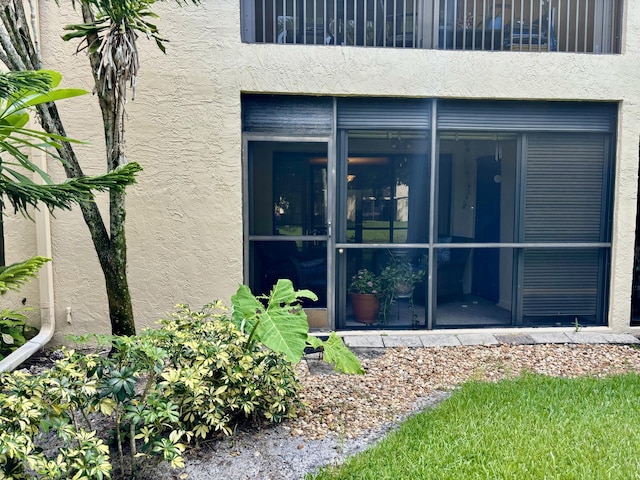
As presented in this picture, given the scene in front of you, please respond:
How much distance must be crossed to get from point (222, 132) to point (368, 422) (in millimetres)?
3127

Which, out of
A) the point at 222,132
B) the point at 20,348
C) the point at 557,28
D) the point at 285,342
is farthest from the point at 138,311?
the point at 557,28

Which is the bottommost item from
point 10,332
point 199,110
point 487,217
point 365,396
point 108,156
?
point 365,396

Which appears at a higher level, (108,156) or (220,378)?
(108,156)

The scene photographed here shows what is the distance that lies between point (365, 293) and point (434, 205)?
4.16 feet

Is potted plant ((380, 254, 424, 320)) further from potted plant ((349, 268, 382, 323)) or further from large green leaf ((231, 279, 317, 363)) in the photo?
large green leaf ((231, 279, 317, 363))

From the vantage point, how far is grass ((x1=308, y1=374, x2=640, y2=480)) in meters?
2.36

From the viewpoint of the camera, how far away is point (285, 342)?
112 inches

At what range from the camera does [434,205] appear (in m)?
4.93

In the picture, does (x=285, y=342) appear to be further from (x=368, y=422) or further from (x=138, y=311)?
(x=138, y=311)

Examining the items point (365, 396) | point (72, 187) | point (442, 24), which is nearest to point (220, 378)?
point (365, 396)

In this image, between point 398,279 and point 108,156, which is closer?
point 108,156

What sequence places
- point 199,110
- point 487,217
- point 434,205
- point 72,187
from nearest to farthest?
point 72,187 → point 199,110 → point 434,205 → point 487,217

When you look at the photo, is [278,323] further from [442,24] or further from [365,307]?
[442,24]

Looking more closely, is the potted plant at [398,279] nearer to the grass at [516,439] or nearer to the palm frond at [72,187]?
the grass at [516,439]
